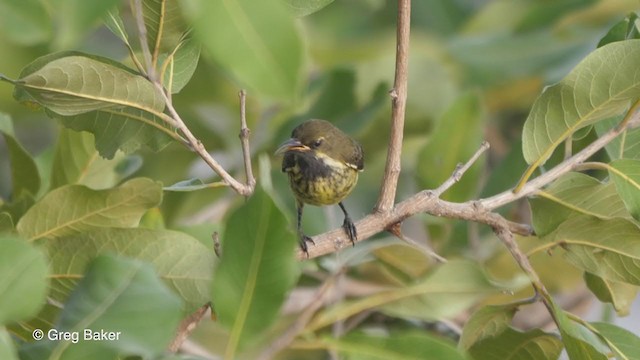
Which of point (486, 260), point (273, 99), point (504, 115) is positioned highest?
point (504, 115)

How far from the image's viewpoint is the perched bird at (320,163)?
2.55m

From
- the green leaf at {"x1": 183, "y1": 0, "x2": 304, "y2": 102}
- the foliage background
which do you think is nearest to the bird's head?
the foliage background

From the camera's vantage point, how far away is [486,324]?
1748 millimetres

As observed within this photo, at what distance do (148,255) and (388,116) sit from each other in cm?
166

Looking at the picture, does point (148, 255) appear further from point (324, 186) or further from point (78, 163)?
point (324, 186)

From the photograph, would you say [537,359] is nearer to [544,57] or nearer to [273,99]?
[273,99]

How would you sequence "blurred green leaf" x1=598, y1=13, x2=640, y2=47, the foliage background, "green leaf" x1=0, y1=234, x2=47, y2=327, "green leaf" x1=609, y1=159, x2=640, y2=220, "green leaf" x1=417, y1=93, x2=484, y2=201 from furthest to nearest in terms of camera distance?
"green leaf" x1=417, y1=93, x2=484, y2=201
the foliage background
"blurred green leaf" x1=598, y1=13, x2=640, y2=47
"green leaf" x1=609, y1=159, x2=640, y2=220
"green leaf" x1=0, y1=234, x2=47, y2=327

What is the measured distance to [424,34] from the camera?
13.4 ft

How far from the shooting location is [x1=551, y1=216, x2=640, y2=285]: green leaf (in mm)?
1666

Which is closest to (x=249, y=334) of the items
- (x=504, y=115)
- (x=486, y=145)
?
(x=486, y=145)

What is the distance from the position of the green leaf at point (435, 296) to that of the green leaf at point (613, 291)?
1.27 ft

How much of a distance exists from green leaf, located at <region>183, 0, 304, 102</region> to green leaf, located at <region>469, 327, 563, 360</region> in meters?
1.07

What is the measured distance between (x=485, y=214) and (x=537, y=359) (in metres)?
0.32

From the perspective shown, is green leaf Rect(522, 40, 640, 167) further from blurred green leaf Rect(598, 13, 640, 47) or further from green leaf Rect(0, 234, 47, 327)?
green leaf Rect(0, 234, 47, 327)
